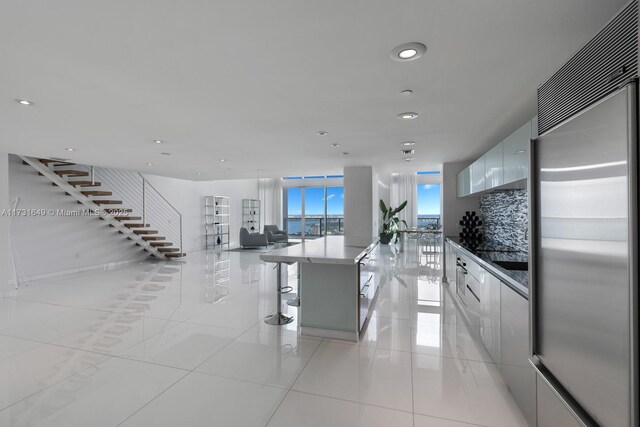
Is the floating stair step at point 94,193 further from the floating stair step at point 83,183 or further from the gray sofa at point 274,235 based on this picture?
the gray sofa at point 274,235

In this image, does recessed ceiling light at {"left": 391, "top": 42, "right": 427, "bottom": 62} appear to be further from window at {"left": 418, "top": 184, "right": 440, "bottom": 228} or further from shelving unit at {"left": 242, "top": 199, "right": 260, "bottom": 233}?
shelving unit at {"left": 242, "top": 199, "right": 260, "bottom": 233}

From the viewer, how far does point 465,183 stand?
4.91m

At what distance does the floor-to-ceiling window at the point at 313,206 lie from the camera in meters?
12.9

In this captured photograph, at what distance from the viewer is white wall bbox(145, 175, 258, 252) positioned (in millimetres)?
9121

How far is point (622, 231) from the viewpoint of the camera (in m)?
0.90

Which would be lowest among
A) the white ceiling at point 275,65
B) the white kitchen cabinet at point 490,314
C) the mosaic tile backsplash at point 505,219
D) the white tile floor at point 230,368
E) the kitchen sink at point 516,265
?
the white tile floor at point 230,368

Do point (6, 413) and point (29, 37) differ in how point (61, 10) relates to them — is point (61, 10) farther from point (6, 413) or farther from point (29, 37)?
point (6, 413)

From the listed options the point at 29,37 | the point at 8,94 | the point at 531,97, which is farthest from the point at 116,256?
the point at 531,97

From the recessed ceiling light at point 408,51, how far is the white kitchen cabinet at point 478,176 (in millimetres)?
2290

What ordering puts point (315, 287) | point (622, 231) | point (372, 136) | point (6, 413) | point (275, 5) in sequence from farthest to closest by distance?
point (372, 136), point (315, 287), point (6, 413), point (275, 5), point (622, 231)

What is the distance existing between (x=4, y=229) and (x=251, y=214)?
8.50 meters

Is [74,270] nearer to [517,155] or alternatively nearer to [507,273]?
[507,273]

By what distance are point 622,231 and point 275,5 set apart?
168cm

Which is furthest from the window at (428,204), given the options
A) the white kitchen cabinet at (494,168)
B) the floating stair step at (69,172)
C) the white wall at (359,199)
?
the floating stair step at (69,172)
